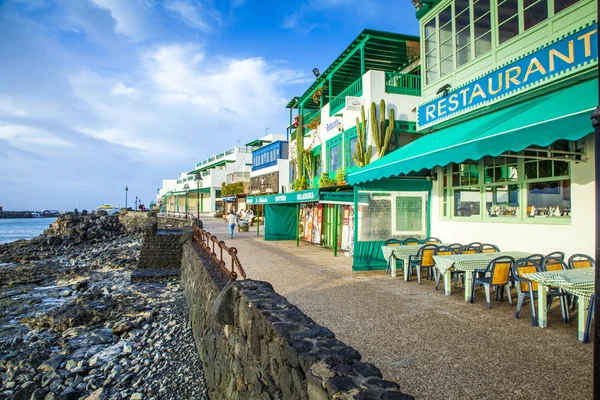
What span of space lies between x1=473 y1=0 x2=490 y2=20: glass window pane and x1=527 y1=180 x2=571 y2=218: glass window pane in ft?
13.5

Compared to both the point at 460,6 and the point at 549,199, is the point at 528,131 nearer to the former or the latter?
the point at 549,199

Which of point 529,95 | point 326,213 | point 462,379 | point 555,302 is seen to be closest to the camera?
point 462,379

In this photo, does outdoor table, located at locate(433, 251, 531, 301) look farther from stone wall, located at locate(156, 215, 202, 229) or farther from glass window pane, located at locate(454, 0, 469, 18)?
stone wall, located at locate(156, 215, 202, 229)

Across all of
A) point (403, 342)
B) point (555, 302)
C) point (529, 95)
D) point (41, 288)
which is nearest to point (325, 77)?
point (529, 95)

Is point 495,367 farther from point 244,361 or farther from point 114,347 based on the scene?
point 114,347

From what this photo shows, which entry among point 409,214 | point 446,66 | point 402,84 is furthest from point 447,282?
point 402,84

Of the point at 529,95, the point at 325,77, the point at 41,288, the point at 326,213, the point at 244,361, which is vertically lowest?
the point at 41,288

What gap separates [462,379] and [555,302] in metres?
3.81

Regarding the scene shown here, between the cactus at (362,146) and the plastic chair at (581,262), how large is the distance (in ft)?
22.9

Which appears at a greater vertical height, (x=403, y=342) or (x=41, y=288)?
(x=403, y=342)

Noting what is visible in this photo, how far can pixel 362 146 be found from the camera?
39.9 ft

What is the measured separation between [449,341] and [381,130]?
8377mm

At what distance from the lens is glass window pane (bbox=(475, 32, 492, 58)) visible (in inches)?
319

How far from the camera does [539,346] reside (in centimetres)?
426
